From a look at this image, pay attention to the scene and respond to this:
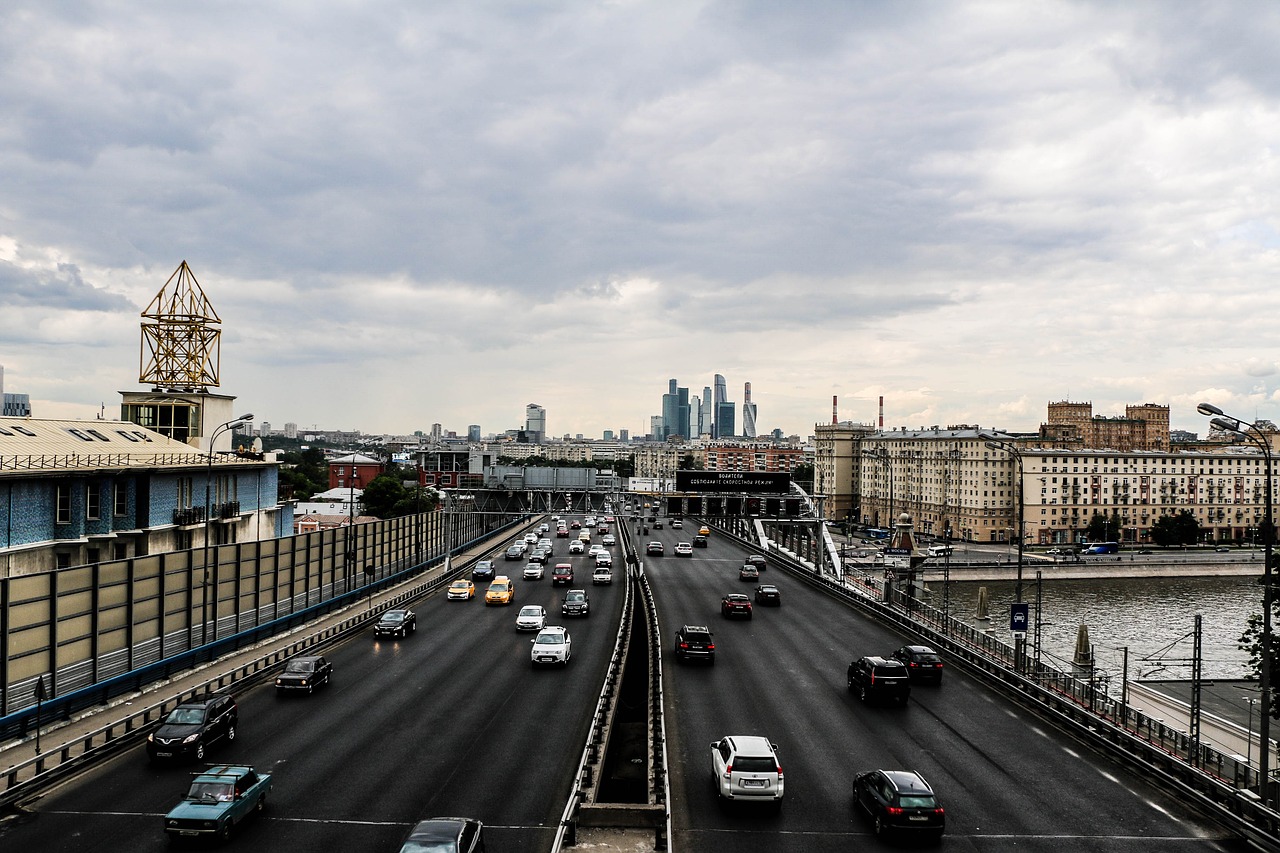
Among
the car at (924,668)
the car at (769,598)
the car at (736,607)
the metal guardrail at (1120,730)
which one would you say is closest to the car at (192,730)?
the car at (924,668)

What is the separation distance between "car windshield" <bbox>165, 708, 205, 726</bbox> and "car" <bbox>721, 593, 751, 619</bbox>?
29.6 m

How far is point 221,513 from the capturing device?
5469 centimetres

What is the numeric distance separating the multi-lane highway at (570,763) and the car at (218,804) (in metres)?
0.44

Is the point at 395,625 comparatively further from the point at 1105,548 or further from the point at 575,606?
the point at 1105,548

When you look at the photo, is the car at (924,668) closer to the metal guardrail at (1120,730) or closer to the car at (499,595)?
the metal guardrail at (1120,730)

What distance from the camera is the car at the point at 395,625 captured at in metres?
40.6

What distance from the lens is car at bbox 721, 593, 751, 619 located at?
4728cm

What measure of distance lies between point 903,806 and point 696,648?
18.0 metres

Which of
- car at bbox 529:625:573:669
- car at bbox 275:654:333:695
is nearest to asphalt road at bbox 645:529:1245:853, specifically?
car at bbox 529:625:573:669

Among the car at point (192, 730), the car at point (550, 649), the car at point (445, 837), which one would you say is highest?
the car at point (445, 837)

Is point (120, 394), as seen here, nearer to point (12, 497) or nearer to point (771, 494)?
point (12, 497)

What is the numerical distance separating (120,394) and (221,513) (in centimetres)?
3222

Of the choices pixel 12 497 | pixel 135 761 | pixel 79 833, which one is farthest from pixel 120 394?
pixel 79 833

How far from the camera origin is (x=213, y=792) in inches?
680
